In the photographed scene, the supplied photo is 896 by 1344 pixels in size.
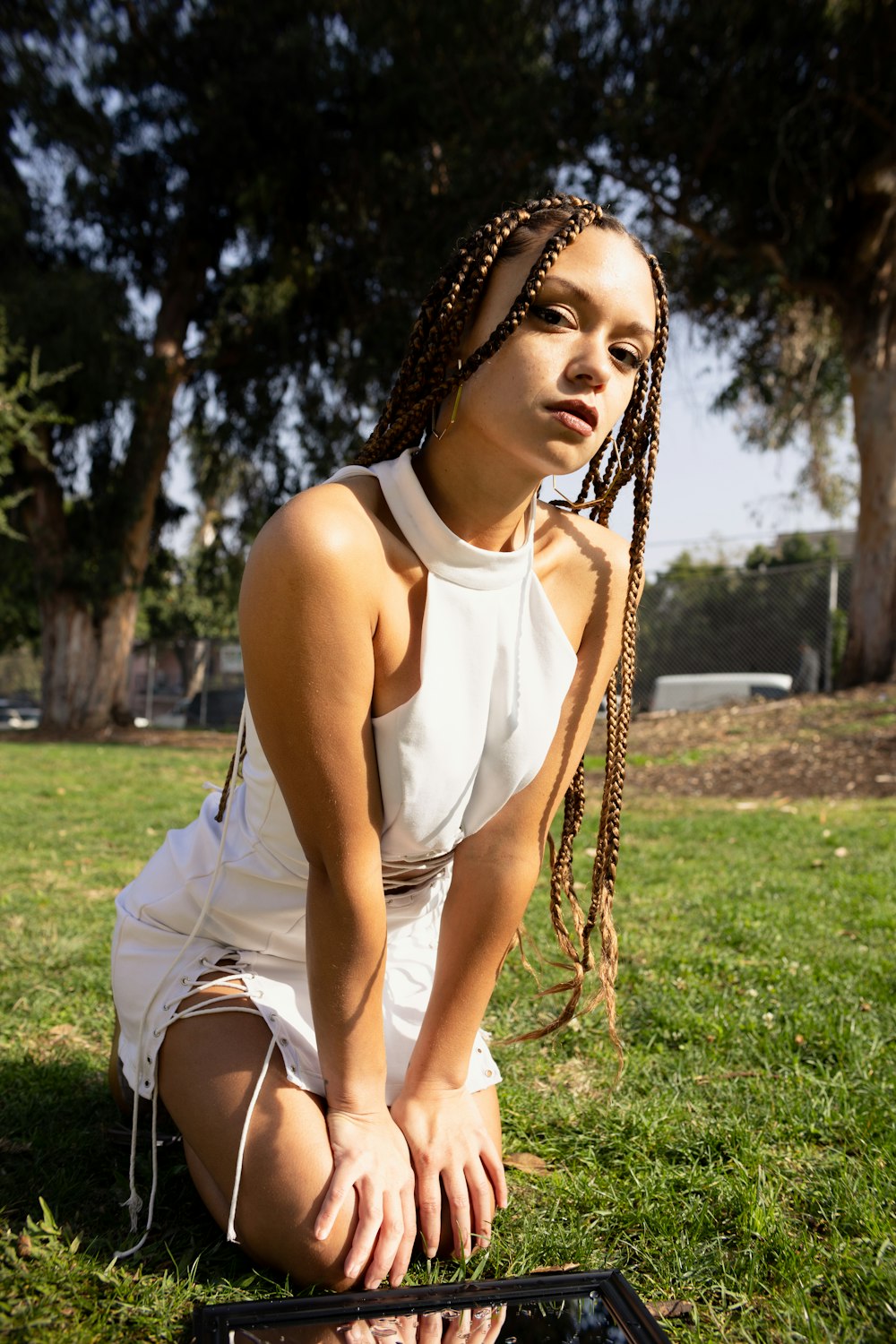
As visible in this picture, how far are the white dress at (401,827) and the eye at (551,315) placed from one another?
0.36 meters

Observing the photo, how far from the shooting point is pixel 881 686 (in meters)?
12.5

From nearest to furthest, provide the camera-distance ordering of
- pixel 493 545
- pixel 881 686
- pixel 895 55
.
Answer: pixel 493 545 < pixel 895 55 < pixel 881 686

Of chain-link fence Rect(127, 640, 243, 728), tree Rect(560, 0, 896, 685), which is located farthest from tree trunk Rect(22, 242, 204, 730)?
tree Rect(560, 0, 896, 685)

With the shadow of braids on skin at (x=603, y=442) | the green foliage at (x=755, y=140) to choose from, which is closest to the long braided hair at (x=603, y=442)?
the shadow of braids on skin at (x=603, y=442)

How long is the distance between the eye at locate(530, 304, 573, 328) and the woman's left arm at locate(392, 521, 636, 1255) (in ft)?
1.90

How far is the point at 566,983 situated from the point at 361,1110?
0.57m

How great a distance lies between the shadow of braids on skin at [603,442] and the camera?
1.89 m

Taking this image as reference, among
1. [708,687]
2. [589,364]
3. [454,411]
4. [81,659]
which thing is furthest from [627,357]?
[708,687]

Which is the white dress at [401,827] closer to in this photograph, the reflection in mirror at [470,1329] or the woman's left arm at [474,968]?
the woman's left arm at [474,968]

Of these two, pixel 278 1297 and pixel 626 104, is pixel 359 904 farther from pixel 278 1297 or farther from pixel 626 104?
pixel 626 104

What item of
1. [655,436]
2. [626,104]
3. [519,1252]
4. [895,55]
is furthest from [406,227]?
[519,1252]

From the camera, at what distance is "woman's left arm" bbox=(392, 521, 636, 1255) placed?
6.29 feet

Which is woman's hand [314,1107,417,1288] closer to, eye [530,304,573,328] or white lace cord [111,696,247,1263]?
white lace cord [111,696,247,1263]

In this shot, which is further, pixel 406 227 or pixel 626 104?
pixel 406 227
